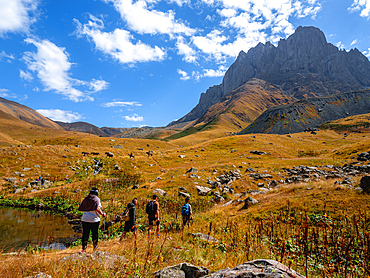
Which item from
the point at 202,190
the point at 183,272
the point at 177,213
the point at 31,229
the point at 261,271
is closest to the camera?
the point at 261,271

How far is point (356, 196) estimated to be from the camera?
12570mm

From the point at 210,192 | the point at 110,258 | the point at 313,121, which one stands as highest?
the point at 313,121

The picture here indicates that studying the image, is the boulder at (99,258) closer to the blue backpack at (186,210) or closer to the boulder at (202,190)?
the blue backpack at (186,210)

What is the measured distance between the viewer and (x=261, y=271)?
3498mm

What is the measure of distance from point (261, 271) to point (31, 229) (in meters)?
19.4

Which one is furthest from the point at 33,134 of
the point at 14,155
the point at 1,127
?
the point at 14,155

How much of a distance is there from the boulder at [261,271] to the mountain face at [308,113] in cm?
14089

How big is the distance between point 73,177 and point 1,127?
227128 mm

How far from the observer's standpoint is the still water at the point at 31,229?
12602 millimetres

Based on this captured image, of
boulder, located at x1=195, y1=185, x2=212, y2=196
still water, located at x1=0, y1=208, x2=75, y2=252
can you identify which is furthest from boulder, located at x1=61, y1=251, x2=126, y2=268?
boulder, located at x1=195, y1=185, x2=212, y2=196

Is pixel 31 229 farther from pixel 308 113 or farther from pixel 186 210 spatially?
pixel 308 113

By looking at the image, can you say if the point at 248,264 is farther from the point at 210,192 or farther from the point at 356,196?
the point at 210,192

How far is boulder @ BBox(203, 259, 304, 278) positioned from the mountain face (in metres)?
141

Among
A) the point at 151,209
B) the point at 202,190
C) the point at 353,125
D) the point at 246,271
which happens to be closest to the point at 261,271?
the point at 246,271
